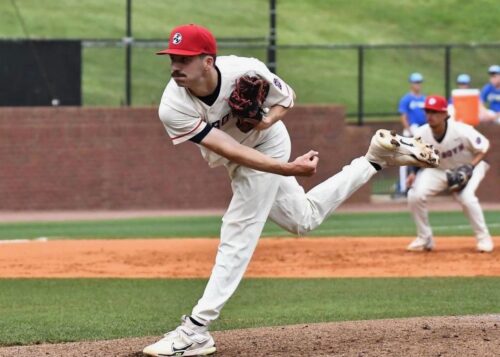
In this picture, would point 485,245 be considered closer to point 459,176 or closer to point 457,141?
point 459,176

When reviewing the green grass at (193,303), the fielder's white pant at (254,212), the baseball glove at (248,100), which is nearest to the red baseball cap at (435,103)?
the green grass at (193,303)

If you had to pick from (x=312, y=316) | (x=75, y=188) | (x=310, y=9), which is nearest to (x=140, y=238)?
(x=75, y=188)

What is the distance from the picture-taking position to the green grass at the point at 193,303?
904 cm

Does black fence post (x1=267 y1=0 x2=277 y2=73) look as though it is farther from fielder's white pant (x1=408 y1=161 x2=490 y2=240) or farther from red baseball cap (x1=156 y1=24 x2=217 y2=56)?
red baseball cap (x1=156 y1=24 x2=217 y2=56)

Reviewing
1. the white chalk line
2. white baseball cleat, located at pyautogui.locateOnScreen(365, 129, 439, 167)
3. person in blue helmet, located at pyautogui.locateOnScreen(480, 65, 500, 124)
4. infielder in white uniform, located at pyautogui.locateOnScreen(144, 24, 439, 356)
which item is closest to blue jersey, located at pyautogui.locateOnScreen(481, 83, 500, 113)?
person in blue helmet, located at pyautogui.locateOnScreen(480, 65, 500, 124)

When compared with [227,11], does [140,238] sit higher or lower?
lower

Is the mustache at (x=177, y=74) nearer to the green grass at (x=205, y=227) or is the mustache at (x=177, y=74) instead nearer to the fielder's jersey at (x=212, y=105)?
the fielder's jersey at (x=212, y=105)

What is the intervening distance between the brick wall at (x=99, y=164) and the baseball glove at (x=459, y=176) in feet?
27.5

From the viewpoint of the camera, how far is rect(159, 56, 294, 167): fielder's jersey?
23.2 ft

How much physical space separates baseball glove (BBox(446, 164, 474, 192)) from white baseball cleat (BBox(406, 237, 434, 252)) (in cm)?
74

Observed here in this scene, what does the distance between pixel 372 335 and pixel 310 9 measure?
30.9 metres

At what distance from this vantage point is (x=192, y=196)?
2194cm

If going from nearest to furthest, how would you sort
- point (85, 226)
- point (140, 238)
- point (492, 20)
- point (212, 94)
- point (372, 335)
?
point (212, 94)
point (372, 335)
point (140, 238)
point (85, 226)
point (492, 20)

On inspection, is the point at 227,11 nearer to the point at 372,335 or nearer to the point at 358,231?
the point at 358,231
